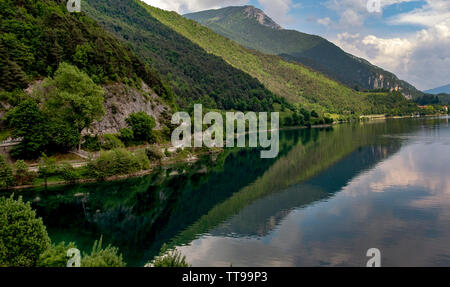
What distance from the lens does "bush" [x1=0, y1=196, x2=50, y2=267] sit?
79.9ft

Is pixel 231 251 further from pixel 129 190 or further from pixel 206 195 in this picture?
pixel 129 190

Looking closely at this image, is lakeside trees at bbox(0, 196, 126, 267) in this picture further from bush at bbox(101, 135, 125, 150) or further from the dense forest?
the dense forest

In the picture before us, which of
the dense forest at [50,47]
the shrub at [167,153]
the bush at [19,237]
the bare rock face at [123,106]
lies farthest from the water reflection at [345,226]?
the dense forest at [50,47]

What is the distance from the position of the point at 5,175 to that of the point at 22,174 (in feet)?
9.17

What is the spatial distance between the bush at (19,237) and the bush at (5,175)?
34.1 m

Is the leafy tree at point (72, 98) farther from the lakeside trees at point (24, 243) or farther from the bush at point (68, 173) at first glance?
the lakeside trees at point (24, 243)

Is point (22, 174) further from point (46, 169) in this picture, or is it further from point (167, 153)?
point (167, 153)

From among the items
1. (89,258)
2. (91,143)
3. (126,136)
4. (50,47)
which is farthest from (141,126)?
(89,258)

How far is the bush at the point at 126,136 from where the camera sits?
80.7 meters

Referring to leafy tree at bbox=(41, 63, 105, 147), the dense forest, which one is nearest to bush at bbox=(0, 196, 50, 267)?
leafy tree at bbox=(41, 63, 105, 147)

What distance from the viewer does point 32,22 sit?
8706 cm

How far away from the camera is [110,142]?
7675cm

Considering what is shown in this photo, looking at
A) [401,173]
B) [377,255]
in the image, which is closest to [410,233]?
[377,255]
